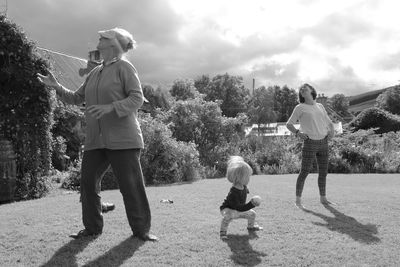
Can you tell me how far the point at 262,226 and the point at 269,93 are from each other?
53015 mm

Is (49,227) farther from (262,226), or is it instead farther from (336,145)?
(336,145)

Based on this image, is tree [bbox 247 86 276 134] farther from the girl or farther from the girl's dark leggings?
the girl

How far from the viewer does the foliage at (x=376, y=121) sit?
105ft

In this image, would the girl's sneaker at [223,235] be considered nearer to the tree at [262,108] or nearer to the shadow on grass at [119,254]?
the shadow on grass at [119,254]

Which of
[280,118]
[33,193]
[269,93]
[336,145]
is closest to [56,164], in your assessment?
[33,193]

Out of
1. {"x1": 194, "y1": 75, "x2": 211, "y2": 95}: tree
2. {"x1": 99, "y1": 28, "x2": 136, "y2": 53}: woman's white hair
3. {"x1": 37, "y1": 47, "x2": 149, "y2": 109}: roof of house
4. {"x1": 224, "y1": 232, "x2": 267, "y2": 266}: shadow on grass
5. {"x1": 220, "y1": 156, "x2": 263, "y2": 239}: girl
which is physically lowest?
{"x1": 224, "y1": 232, "x2": 267, "y2": 266}: shadow on grass

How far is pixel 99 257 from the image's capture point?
402 cm

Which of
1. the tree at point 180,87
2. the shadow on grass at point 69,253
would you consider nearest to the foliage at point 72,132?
the shadow on grass at point 69,253

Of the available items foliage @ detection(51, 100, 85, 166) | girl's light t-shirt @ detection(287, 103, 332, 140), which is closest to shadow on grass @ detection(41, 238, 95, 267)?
girl's light t-shirt @ detection(287, 103, 332, 140)

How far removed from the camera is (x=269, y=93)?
188 ft

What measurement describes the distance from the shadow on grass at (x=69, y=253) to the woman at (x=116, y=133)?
0.20 meters

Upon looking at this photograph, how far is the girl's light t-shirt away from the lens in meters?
7.03

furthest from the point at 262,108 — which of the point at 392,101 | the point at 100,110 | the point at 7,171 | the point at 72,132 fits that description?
the point at 100,110

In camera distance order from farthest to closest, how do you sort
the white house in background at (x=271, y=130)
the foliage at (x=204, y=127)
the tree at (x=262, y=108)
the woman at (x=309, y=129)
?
the tree at (x=262, y=108), the white house in background at (x=271, y=130), the foliage at (x=204, y=127), the woman at (x=309, y=129)
